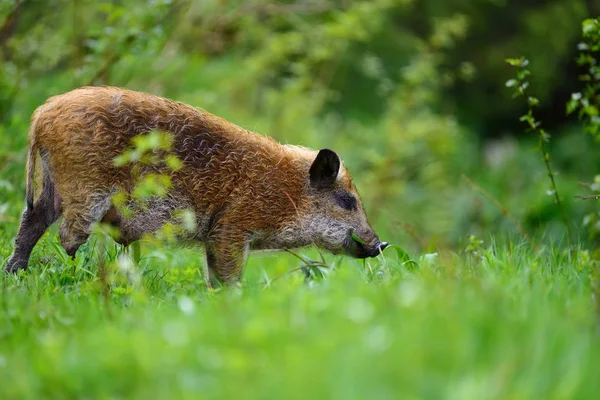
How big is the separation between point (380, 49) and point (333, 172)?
9452 millimetres

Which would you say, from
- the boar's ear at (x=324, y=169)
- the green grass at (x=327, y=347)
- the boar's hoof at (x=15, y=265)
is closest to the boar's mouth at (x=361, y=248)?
the boar's ear at (x=324, y=169)

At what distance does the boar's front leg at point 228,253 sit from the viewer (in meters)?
6.22

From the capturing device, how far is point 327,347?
3107 millimetres

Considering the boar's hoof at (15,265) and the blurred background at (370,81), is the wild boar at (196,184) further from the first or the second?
the blurred background at (370,81)

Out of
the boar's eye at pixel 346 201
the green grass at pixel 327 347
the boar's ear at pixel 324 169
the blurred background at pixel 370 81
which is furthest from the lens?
the blurred background at pixel 370 81

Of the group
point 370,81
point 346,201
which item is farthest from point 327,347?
point 370,81

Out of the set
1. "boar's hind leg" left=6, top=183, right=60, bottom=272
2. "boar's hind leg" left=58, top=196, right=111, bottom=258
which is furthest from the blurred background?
"boar's hind leg" left=58, top=196, right=111, bottom=258

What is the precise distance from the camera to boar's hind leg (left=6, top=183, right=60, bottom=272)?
591 centimetres

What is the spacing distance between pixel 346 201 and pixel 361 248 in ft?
1.35

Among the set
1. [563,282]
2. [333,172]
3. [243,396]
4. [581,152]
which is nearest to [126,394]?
[243,396]

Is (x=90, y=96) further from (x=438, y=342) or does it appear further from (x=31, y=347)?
(x=438, y=342)

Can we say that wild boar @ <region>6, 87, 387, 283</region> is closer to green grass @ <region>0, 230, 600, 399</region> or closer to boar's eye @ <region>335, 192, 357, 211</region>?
boar's eye @ <region>335, 192, 357, 211</region>

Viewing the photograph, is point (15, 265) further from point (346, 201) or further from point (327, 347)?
point (327, 347)

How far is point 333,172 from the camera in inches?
263
